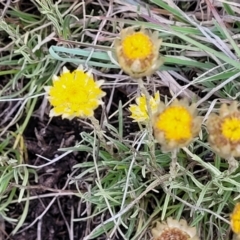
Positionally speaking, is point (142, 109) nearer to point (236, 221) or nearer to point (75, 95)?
point (75, 95)

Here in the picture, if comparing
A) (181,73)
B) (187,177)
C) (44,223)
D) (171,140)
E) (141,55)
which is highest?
(141,55)

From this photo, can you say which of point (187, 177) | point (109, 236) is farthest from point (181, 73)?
point (109, 236)

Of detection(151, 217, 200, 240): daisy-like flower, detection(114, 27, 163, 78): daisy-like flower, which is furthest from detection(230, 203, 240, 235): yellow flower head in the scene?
detection(114, 27, 163, 78): daisy-like flower

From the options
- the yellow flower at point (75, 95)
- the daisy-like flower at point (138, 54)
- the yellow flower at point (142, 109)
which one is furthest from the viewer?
the yellow flower at point (142, 109)

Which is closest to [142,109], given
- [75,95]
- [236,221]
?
[75,95]

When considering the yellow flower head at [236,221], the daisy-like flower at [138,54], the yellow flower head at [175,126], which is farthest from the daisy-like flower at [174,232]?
the daisy-like flower at [138,54]

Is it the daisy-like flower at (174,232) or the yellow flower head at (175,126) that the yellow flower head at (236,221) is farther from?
the yellow flower head at (175,126)

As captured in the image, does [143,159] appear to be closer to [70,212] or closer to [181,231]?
[181,231]
